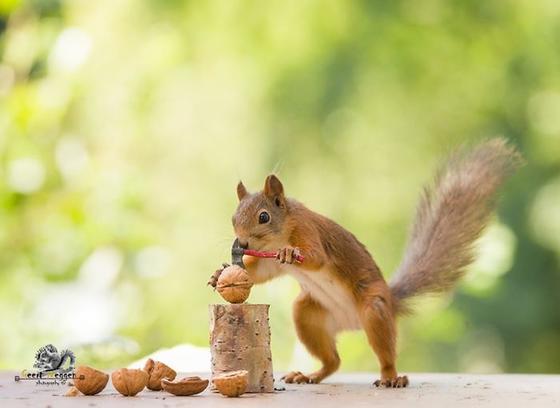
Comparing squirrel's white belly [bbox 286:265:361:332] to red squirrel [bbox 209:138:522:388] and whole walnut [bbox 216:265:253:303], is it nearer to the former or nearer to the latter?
red squirrel [bbox 209:138:522:388]

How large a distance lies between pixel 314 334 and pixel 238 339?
1.54ft

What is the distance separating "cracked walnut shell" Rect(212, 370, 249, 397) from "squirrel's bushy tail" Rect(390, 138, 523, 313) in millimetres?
727

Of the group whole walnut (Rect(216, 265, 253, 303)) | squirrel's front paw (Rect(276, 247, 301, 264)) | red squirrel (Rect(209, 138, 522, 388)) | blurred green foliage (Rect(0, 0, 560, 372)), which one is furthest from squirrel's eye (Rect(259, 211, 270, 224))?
blurred green foliage (Rect(0, 0, 560, 372))

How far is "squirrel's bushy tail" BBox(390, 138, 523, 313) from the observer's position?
2754 mm

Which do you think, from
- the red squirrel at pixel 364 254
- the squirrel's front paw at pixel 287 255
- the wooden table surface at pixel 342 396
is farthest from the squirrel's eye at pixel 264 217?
the wooden table surface at pixel 342 396

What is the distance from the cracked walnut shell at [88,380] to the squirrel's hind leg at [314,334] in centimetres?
59

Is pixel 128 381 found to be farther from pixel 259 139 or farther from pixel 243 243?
pixel 259 139

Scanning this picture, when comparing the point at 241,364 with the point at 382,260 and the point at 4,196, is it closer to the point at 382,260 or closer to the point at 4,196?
the point at 4,196

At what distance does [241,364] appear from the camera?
2184 millimetres

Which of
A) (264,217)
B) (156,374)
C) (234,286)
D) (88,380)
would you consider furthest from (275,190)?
(88,380)

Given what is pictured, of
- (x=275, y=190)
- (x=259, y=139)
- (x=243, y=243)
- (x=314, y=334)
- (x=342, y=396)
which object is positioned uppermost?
(x=259, y=139)

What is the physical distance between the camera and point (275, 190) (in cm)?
248

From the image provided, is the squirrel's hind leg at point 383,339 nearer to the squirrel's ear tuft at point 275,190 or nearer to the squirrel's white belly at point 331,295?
the squirrel's white belly at point 331,295

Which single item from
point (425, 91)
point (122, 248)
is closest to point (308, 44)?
point (425, 91)
